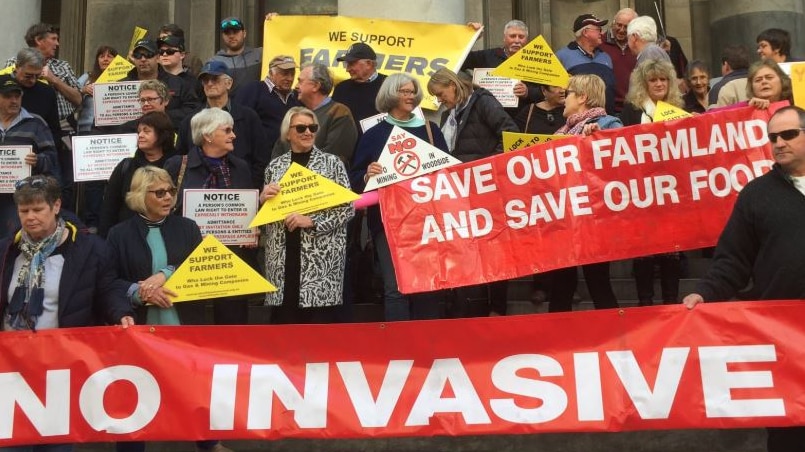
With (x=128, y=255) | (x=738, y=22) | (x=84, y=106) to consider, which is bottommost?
(x=128, y=255)

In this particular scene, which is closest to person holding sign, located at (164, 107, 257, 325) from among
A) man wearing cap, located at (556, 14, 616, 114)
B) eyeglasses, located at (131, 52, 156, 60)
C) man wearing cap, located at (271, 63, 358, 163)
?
man wearing cap, located at (271, 63, 358, 163)

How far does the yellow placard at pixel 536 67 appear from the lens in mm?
9617

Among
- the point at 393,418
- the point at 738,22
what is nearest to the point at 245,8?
the point at 738,22

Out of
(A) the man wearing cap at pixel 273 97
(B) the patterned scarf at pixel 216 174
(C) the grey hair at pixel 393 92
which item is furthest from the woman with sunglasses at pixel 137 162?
(C) the grey hair at pixel 393 92

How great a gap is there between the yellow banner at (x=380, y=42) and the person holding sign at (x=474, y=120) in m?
1.89

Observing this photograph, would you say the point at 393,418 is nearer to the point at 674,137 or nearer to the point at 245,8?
Answer: the point at 674,137

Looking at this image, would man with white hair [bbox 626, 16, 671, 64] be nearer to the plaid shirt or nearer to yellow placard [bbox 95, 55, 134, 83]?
yellow placard [bbox 95, 55, 134, 83]

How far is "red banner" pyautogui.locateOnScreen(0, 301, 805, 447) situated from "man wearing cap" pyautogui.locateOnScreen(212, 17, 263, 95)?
4.81m

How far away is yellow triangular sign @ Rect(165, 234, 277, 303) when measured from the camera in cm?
670

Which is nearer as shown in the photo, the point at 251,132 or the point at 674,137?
the point at 674,137

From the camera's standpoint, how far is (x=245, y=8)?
53.4ft

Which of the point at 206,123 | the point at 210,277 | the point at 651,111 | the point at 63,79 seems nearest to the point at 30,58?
the point at 63,79

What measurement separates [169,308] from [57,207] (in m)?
0.97

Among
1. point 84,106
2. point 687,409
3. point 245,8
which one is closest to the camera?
point 687,409
